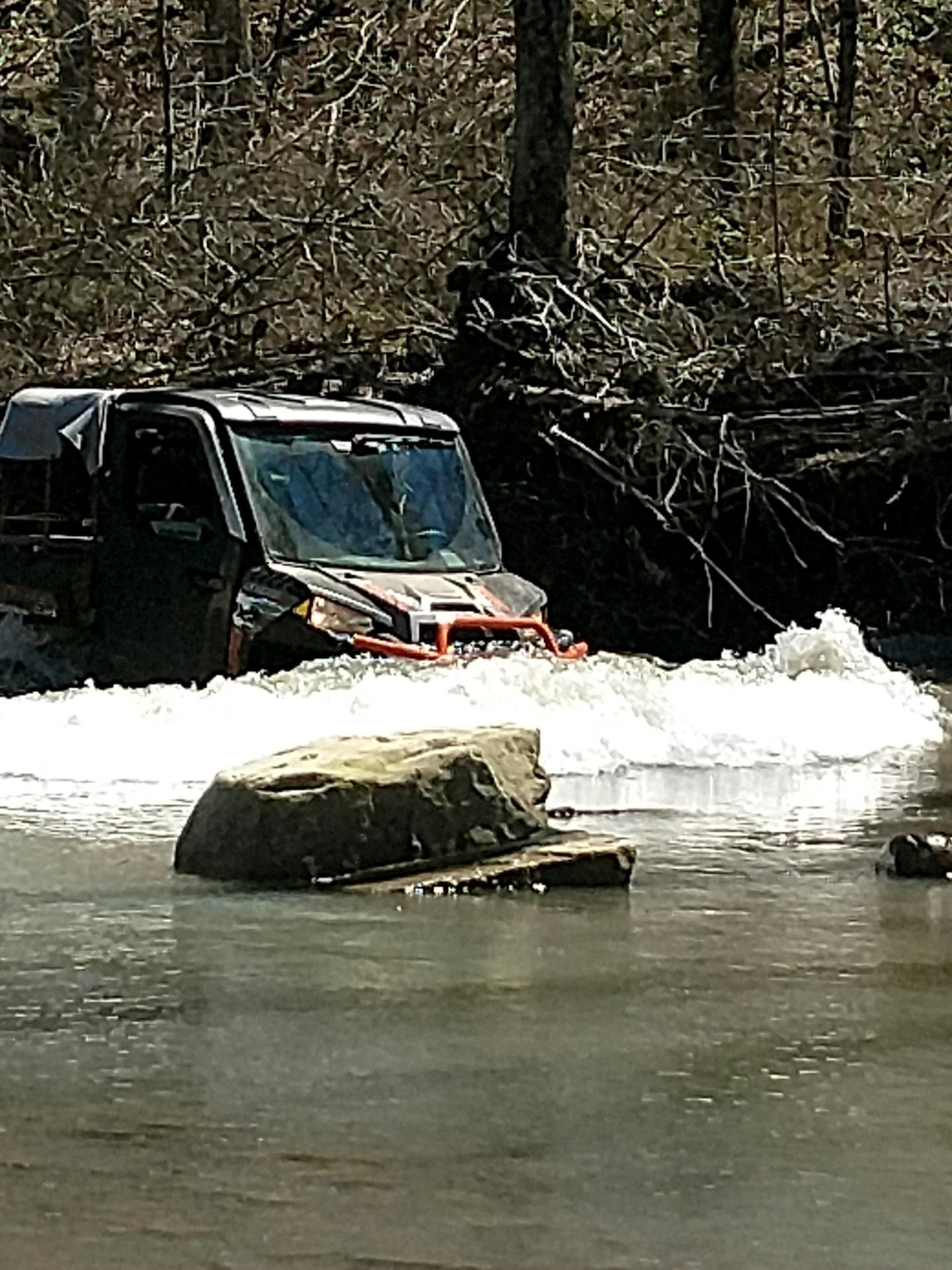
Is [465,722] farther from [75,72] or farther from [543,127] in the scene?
[75,72]

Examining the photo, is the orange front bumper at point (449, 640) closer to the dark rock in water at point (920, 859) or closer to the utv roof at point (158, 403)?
the utv roof at point (158, 403)

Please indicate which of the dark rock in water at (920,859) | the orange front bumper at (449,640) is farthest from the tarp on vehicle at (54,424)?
the dark rock in water at (920,859)

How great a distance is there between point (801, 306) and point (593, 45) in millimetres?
14723

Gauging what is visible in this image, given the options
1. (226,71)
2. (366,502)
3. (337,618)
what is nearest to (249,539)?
(366,502)

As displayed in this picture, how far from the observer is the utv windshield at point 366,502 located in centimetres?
1393

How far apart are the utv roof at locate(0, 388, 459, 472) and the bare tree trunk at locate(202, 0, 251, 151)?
8158 millimetres

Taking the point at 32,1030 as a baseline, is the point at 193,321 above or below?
above

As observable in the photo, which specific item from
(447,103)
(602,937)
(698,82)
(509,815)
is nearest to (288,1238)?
(602,937)

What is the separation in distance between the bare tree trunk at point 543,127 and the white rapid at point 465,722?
20.6 feet

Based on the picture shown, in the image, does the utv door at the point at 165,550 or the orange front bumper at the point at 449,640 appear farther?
the utv door at the point at 165,550

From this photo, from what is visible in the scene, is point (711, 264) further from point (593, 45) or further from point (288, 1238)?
point (288, 1238)

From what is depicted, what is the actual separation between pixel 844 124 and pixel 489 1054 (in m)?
21.4

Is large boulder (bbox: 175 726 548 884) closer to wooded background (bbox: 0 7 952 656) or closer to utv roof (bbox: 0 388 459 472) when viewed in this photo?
utv roof (bbox: 0 388 459 472)

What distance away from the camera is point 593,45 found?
3338 cm
